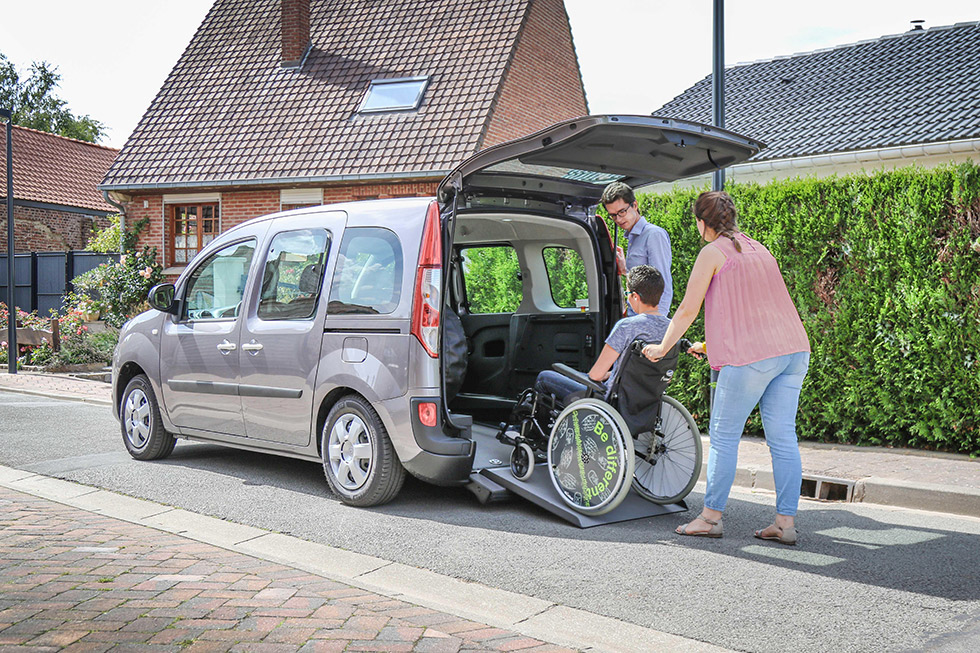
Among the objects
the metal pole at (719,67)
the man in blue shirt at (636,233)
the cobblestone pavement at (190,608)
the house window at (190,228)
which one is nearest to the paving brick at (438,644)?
the cobblestone pavement at (190,608)

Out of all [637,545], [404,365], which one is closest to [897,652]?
[637,545]

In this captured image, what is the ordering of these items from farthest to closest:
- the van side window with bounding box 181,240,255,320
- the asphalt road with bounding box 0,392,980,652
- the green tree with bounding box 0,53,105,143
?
the green tree with bounding box 0,53,105,143 < the van side window with bounding box 181,240,255,320 < the asphalt road with bounding box 0,392,980,652

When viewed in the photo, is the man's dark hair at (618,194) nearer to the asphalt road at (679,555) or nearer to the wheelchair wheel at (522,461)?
the wheelchair wheel at (522,461)

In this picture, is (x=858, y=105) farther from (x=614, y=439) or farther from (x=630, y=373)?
(x=614, y=439)

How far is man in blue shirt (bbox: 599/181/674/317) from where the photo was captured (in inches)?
269

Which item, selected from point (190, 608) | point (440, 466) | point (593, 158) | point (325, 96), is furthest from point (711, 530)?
point (325, 96)

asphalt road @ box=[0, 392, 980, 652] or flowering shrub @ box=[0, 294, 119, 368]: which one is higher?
flowering shrub @ box=[0, 294, 119, 368]

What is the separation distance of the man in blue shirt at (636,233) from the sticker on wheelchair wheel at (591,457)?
127 cm

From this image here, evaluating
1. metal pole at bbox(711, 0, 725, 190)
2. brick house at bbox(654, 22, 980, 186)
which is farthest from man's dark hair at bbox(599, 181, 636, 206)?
brick house at bbox(654, 22, 980, 186)

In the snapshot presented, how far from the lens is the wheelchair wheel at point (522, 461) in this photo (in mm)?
6234

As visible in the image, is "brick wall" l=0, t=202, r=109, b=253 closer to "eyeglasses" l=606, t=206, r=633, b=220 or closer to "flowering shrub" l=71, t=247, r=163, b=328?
"flowering shrub" l=71, t=247, r=163, b=328

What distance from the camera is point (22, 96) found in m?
56.1

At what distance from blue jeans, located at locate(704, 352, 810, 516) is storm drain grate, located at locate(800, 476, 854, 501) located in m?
1.66

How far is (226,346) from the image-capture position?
288 inches
